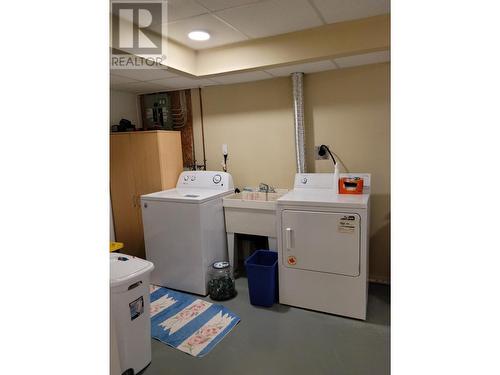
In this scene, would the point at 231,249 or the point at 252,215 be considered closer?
the point at 252,215

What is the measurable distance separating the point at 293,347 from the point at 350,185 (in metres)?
1.44

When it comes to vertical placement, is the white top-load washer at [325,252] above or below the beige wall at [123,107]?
below

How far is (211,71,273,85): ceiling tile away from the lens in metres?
2.99

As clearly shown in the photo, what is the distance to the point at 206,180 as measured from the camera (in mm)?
3439

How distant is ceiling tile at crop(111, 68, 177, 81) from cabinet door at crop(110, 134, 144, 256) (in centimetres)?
78

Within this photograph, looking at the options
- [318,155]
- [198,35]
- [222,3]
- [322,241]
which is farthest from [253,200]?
[222,3]

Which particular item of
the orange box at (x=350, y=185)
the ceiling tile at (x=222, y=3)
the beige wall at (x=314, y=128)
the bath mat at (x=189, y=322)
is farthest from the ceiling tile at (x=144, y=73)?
the bath mat at (x=189, y=322)

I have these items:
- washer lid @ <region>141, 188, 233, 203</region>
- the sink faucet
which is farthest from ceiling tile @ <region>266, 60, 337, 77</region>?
washer lid @ <region>141, 188, 233, 203</region>

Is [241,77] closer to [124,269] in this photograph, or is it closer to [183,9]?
[183,9]

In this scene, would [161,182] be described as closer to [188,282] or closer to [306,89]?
[188,282]

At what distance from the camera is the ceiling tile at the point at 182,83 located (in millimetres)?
3119

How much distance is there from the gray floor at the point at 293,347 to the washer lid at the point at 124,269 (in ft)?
2.44

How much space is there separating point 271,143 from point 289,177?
0.44 m

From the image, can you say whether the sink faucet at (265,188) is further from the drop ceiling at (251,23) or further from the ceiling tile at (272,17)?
the ceiling tile at (272,17)
